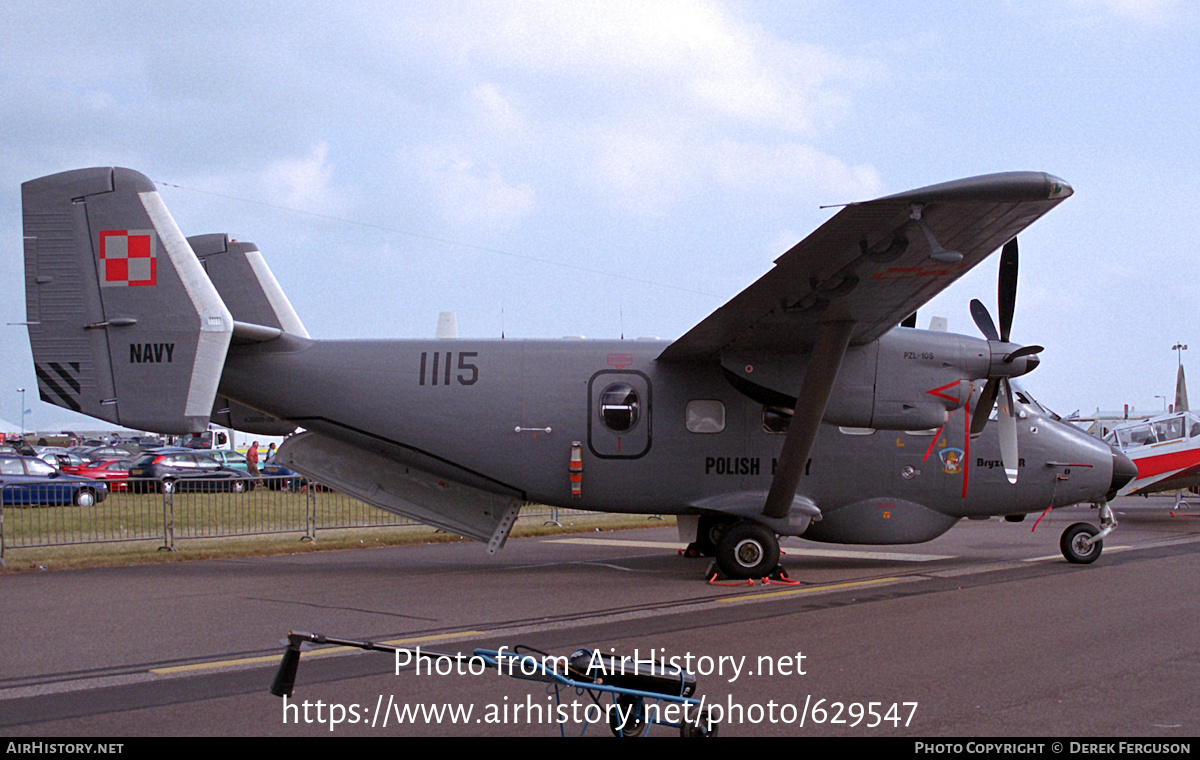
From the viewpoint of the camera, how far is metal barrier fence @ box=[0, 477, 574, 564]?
53.7 feet

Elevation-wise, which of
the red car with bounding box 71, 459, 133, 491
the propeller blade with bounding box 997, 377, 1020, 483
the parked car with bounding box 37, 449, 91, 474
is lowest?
the parked car with bounding box 37, 449, 91, 474

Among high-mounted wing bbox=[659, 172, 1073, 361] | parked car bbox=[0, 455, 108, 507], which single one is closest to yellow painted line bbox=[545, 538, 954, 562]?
high-mounted wing bbox=[659, 172, 1073, 361]

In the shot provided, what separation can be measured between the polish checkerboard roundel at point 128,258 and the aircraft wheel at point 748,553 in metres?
7.81

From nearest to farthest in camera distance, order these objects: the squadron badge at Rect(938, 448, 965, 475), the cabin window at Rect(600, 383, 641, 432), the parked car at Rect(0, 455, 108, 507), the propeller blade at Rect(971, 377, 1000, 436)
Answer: the propeller blade at Rect(971, 377, 1000, 436)
the cabin window at Rect(600, 383, 641, 432)
the squadron badge at Rect(938, 448, 965, 475)
the parked car at Rect(0, 455, 108, 507)

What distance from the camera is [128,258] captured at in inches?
445

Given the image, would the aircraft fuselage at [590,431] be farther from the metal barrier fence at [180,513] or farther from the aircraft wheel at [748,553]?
the metal barrier fence at [180,513]

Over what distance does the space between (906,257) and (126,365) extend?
8.99 meters

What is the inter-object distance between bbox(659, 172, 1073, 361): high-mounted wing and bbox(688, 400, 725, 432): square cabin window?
2.45 feet

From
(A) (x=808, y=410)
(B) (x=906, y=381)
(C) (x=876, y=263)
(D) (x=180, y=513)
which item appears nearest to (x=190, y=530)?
(D) (x=180, y=513)

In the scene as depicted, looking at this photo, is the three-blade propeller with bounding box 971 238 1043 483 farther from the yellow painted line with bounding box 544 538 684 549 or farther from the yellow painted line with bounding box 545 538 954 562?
the yellow painted line with bounding box 544 538 684 549

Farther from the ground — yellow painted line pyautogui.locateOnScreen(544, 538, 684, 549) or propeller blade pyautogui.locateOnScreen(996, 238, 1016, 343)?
propeller blade pyautogui.locateOnScreen(996, 238, 1016, 343)

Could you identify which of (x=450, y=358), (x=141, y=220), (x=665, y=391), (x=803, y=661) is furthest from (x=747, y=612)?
(x=141, y=220)

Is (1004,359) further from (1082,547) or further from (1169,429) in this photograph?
(1169,429)

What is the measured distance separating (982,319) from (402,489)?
828 cm
